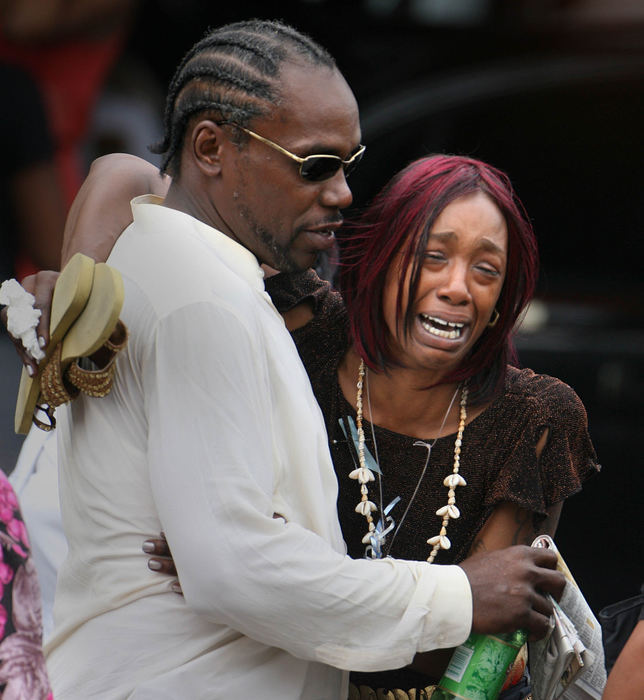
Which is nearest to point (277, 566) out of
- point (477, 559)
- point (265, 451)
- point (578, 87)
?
point (265, 451)

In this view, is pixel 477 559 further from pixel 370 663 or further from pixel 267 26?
pixel 267 26

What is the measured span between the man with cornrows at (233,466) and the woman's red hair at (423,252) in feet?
1.05

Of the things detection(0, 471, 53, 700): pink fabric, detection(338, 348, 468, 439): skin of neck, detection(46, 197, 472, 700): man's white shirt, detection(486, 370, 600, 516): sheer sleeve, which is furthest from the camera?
detection(338, 348, 468, 439): skin of neck

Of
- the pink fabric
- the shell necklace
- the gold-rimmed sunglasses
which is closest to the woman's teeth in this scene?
the shell necklace

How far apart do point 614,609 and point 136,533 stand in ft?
3.41

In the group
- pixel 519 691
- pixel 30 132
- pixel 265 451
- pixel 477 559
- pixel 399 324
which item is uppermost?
pixel 30 132

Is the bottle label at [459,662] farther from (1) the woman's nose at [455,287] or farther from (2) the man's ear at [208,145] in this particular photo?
(2) the man's ear at [208,145]

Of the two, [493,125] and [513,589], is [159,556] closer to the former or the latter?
[513,589]

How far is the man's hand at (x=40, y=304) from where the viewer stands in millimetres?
1960

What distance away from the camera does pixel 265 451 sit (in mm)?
1939

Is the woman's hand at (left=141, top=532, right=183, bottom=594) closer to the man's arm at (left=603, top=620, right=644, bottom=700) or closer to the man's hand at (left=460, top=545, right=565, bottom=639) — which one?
the man's hand at (left=460, top=545, right=565, bottom=639)

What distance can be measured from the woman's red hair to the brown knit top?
88 millimetres

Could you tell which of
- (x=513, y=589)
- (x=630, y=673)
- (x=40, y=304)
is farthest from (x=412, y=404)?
(x=40, y=304)

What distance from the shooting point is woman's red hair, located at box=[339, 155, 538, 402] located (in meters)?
2.56
